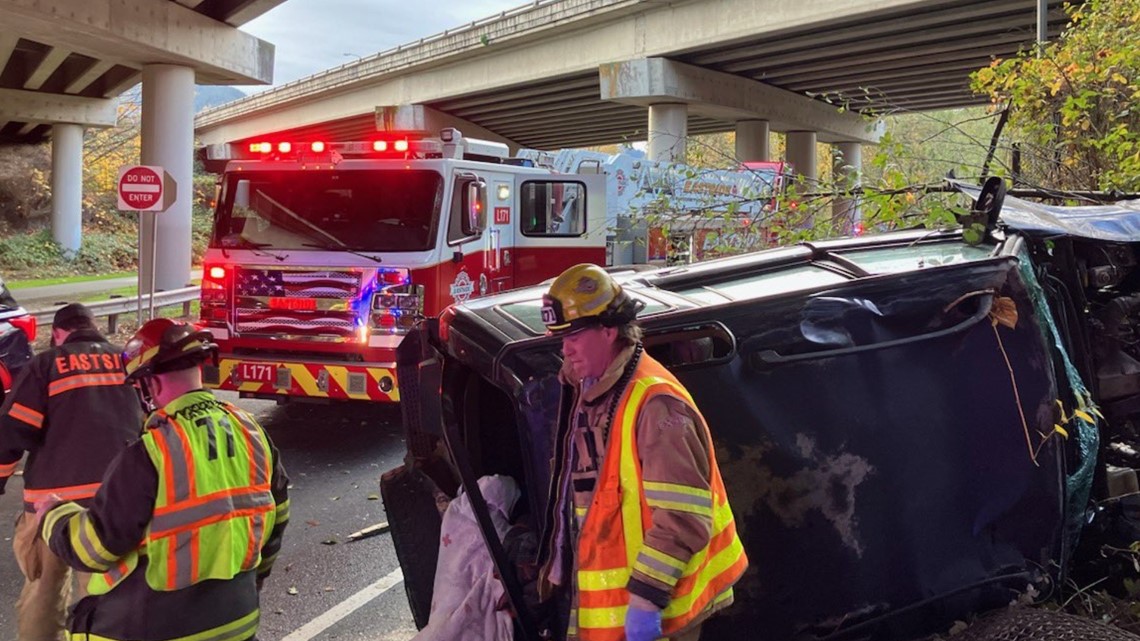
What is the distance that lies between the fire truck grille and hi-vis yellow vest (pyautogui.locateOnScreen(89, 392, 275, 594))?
496 centimetres

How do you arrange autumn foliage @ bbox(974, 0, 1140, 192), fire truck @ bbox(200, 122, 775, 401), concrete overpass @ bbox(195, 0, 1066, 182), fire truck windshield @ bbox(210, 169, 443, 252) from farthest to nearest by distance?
concrete overpass @ bbox(195, 0, 1066, 182) < fire truck windshield @ bbox(210, 169, 443, 252) < fire truck @ bbox(200, 122, 775, 401) < autumn foliage @ bbox(974, 0, 1140, 192)

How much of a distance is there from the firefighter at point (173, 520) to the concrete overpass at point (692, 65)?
546 inches

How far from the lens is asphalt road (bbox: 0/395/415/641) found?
455cm

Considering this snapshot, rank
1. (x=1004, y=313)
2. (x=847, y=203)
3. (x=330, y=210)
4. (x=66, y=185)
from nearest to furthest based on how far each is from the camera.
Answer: (x=1004, y=313) → (x=847, y=203) → (x=330, y=210) → (x=66, y=185)

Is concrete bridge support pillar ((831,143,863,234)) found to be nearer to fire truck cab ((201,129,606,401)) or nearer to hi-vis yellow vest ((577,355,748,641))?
fire truck cab ((201,129,606,401))

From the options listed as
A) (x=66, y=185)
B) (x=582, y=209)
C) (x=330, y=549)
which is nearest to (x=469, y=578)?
(x=330, y=549)

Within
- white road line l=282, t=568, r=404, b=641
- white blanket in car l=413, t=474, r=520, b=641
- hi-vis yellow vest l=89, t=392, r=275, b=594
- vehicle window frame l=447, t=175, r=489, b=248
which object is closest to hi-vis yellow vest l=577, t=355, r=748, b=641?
white blanket in car l=413, t=474, r=520, b=641

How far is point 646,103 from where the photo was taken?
90.7 feet

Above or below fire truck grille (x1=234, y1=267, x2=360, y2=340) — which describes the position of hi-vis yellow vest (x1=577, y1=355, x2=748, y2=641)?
below

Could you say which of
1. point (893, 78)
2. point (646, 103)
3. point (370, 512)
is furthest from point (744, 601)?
point (893, 78)

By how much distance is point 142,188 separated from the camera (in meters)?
11.9

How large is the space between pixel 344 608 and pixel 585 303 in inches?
114

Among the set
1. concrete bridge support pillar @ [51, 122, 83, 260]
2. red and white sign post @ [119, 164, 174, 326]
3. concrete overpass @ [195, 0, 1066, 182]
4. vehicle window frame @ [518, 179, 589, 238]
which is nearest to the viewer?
vehicle window frame @ [518, 179, 589, 238]

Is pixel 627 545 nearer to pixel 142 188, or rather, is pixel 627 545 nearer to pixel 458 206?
pixel 458 206
